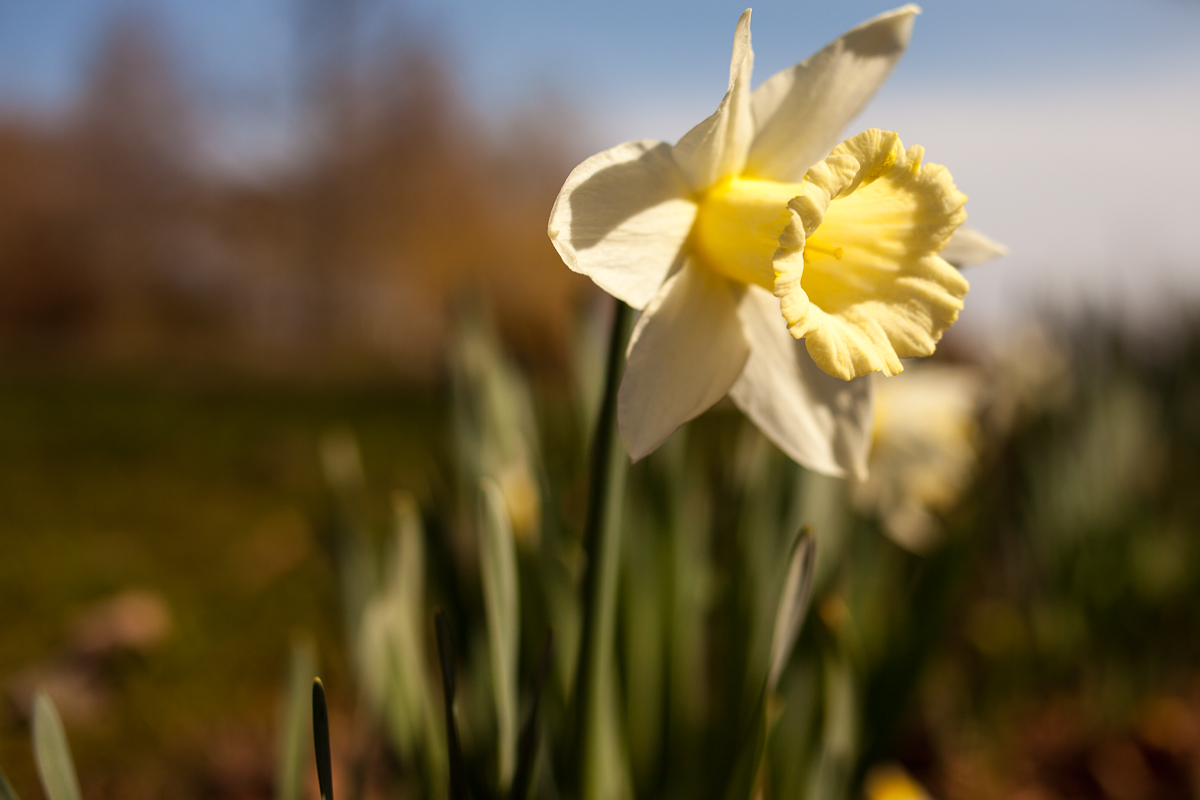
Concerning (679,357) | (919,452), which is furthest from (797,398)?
(919,452)

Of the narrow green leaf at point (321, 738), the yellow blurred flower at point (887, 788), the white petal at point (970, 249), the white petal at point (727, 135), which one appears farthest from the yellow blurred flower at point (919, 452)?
the narrow green leaf at point (321, 738)

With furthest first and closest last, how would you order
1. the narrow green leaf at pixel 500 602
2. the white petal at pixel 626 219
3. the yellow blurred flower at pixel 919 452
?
the yellow blurred flower at pixel 919 452
the narrow green leaf at pixel 500 602
the white petal at pixel 626 219

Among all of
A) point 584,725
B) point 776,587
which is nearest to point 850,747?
point 776,587

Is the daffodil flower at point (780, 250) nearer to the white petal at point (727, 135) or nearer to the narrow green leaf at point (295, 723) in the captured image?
the white petal at point (727, 135)

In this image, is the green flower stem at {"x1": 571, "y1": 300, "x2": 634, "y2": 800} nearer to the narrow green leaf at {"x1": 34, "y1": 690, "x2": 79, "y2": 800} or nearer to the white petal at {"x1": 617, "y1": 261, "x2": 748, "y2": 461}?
the white petal at {"x1": 617, "y1": 261, "x2": 748, "y2": 461}

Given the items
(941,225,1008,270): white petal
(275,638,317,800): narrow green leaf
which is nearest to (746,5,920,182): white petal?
(941,225,1008,270): white petal

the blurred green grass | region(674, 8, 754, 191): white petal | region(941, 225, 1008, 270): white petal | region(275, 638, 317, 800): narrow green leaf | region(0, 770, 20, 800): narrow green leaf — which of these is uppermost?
region(674, 8, 754, 191): white petal
